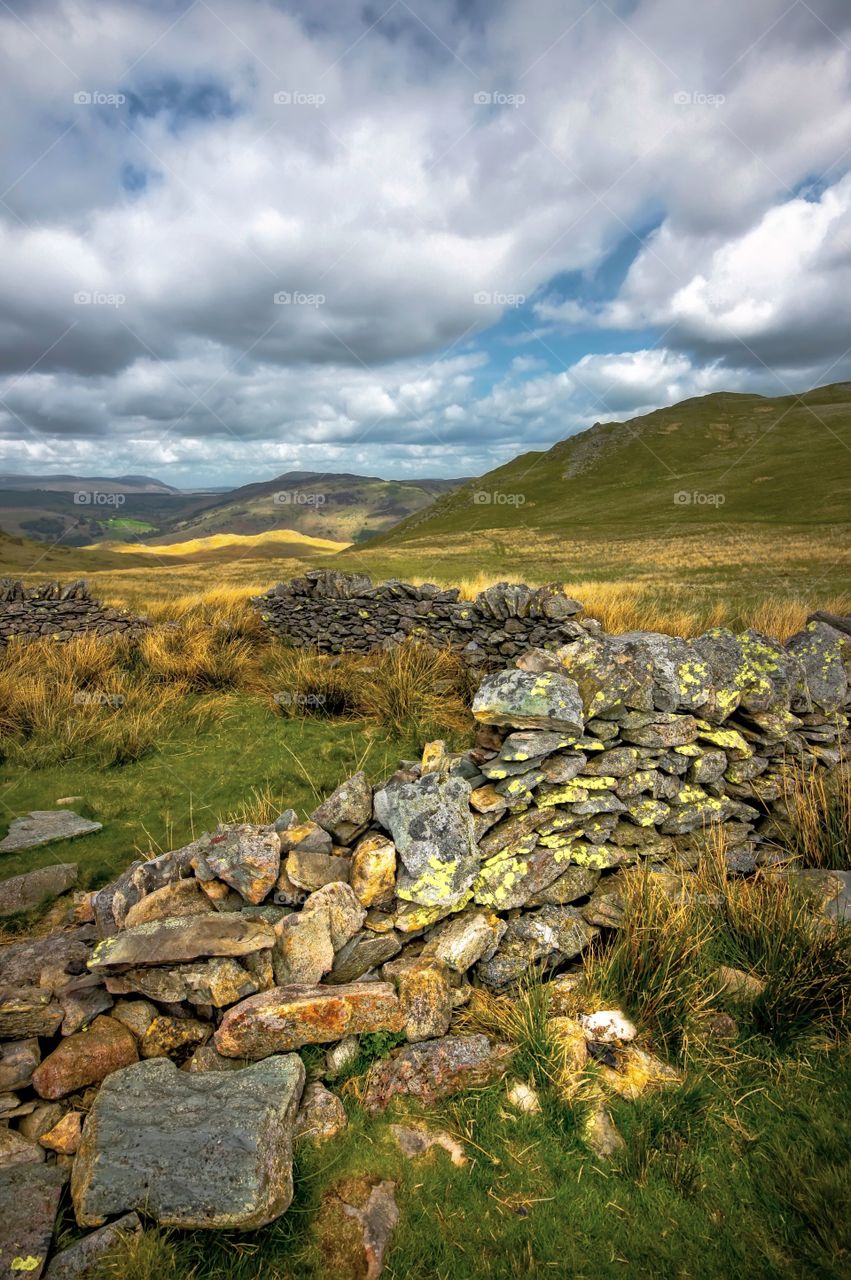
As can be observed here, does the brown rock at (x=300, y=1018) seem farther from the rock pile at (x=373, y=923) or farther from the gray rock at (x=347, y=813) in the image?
the gray rock at (x=347, y=813)

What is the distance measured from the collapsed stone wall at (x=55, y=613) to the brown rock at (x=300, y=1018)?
1216 cm

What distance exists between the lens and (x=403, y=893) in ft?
11.6

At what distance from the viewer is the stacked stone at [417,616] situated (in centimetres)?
1024

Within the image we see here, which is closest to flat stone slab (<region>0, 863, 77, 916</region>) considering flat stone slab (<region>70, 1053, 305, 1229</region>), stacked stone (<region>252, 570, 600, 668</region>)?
flat stone slab (<region>70, 1053, 305, 1229</region>)

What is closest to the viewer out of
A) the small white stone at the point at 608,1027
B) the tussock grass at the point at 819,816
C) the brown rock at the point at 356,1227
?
the brown rock at the point at 356,1227

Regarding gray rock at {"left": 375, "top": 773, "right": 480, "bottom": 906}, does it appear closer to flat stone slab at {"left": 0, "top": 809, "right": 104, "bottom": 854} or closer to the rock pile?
the rock pile

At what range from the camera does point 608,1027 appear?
132 inches

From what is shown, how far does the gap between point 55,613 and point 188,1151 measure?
14144mm

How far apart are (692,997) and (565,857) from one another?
1.02 m

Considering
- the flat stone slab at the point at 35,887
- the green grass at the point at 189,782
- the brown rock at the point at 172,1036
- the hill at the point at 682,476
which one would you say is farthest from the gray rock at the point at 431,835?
the hill at the point at 682,476

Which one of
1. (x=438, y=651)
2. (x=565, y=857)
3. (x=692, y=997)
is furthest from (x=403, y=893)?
(x=438, y=651)

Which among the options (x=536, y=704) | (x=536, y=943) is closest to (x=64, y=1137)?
(x=536, y=943)

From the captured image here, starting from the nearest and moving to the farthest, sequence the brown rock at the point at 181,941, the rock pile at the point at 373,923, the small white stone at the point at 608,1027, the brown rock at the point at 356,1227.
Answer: the brown rock at the point at 356,1227, the rock pile at the point at 373,923, the brown rock at the point at 181,941, the small white stone at the point at 608,1027

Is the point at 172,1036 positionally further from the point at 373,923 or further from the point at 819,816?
the point at 819,816
